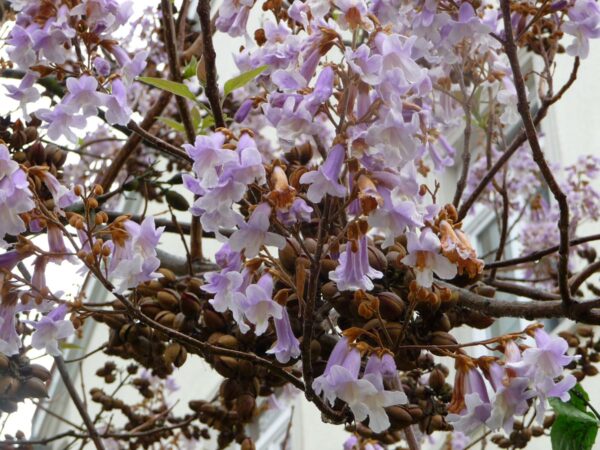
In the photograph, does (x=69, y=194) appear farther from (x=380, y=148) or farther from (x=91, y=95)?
(x=380, y=148)

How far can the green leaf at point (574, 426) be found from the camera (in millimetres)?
2287

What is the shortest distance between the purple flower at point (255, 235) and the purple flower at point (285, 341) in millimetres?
223

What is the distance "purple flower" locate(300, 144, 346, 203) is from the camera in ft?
5.56

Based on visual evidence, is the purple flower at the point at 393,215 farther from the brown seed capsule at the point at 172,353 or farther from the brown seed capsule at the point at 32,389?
the brown seed capsule at the point at 32,389

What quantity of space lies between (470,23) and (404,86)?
690 millimetres

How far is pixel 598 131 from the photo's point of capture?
595 centimetres

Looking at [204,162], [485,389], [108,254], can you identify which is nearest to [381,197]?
[204,162]

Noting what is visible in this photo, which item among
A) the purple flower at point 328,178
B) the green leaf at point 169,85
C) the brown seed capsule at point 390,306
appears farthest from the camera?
the green leaf at point 169,85

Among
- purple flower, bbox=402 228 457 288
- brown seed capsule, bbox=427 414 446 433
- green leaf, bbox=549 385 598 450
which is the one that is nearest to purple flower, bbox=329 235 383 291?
purple flower, bbox=402 228 457 288

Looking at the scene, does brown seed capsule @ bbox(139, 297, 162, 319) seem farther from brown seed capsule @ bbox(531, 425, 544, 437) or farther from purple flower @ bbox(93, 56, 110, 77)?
brown seed capsule @ bbox(531, 425, 544, 437)

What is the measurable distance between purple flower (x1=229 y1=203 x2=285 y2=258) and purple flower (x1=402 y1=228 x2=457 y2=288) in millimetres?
240

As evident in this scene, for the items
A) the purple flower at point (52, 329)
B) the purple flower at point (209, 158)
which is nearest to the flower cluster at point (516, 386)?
the purple flower at point (209, 158)

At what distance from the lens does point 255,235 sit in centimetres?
177

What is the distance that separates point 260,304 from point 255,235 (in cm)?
19
